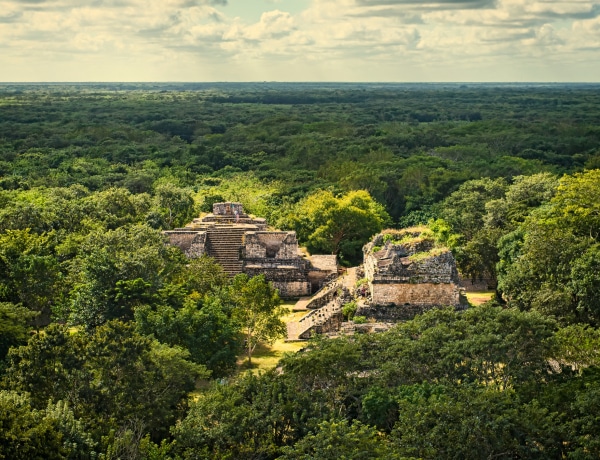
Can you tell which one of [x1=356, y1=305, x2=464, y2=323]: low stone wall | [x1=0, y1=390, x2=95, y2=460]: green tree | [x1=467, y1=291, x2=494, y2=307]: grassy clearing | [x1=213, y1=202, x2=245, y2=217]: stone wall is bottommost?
[x1=467, y1=291, x2=494, y2=307]: grassy clearing

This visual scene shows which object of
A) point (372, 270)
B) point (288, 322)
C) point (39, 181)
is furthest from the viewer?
point (39, 181)

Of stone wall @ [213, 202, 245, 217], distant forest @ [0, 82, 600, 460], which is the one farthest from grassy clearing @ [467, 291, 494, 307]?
stone wall @ [213, 202, 245, 217]

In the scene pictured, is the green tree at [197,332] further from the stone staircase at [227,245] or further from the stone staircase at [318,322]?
the stone staircase at [227,245]

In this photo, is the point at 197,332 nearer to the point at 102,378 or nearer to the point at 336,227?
the point at 102,378

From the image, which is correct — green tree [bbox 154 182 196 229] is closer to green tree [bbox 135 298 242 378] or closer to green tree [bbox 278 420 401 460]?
green tree [bbox 135 298 242 378]

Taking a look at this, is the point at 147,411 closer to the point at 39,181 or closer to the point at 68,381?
the point at 68,381

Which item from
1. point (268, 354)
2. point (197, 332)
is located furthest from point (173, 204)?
point (197, 332)

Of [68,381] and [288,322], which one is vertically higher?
[68,381]

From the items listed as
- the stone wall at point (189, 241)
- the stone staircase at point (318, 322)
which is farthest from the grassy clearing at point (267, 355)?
the stone wall at point (189, 241)

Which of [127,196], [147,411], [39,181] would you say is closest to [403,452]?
[147,411]
